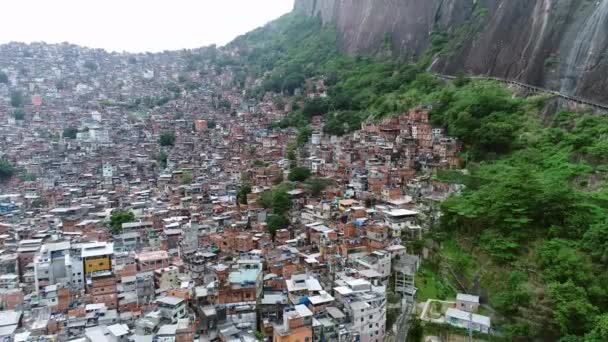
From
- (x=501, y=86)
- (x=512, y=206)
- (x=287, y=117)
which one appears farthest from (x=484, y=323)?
(x=287, y=117)

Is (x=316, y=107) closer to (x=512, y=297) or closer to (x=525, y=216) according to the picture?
(x=525, y=216)

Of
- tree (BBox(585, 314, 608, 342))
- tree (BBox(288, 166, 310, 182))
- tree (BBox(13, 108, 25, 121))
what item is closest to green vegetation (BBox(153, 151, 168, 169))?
tree (BBox(288, 166, 310, 182))

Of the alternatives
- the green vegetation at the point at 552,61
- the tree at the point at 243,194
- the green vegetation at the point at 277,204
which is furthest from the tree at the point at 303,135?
the green vegetation at the point at 552,61

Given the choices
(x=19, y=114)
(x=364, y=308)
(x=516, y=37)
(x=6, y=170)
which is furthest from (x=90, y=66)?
(x=364, y=308)

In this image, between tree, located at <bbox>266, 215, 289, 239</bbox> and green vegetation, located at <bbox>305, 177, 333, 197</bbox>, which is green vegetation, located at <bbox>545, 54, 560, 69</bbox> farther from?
tree, located at <bbox>266, 215, 289, 239</bbox>

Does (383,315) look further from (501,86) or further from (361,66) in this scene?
(361,66)
